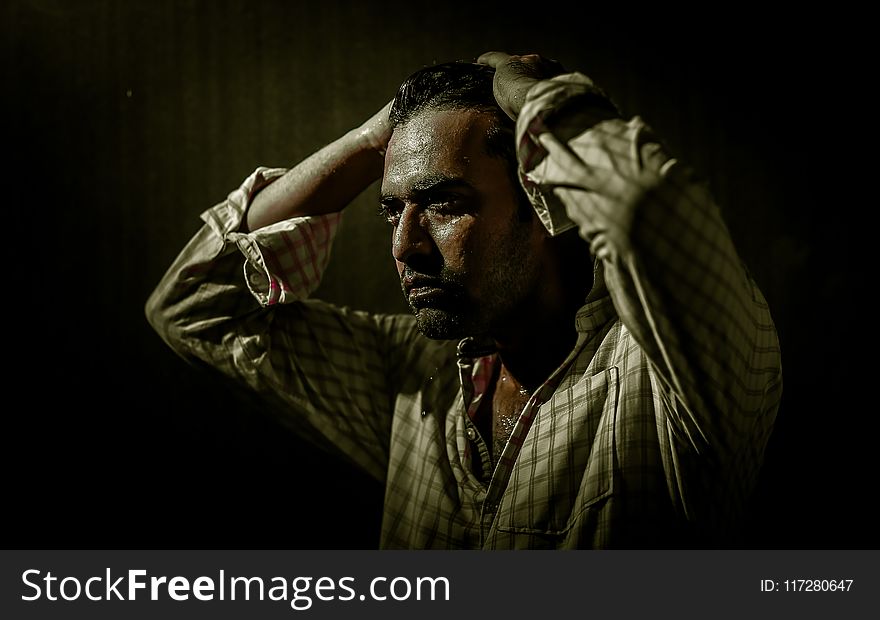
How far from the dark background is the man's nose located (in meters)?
0.48

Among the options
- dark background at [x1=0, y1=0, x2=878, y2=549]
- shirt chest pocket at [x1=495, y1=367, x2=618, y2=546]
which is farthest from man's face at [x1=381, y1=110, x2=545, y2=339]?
dark background at [x1=0, y1=0, x2=878, y2=549]

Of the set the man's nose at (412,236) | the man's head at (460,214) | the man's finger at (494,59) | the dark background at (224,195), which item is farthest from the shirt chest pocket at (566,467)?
the dark background at (224,195)

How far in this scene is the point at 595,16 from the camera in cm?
120

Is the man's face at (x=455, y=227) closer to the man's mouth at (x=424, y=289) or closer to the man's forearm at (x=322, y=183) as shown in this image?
the man's mouth at (x=424, y=289)

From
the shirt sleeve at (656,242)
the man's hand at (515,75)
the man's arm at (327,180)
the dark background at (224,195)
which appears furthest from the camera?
the dark background at (224,195)

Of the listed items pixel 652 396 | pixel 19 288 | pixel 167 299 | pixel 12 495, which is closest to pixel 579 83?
pixel 652 396

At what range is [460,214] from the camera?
2.87ft

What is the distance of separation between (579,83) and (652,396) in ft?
1.18

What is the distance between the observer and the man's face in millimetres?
873

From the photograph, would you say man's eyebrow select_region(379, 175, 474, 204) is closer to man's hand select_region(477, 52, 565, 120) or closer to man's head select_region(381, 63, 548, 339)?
man's head select_region(381, 63, 548, 339)

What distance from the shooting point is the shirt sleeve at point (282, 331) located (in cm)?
106

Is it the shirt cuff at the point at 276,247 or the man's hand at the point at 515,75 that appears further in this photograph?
the shirt cuff at the point at 276,247

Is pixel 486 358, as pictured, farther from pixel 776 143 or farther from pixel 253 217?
pixel 776 143

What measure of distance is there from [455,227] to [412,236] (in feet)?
0.17
